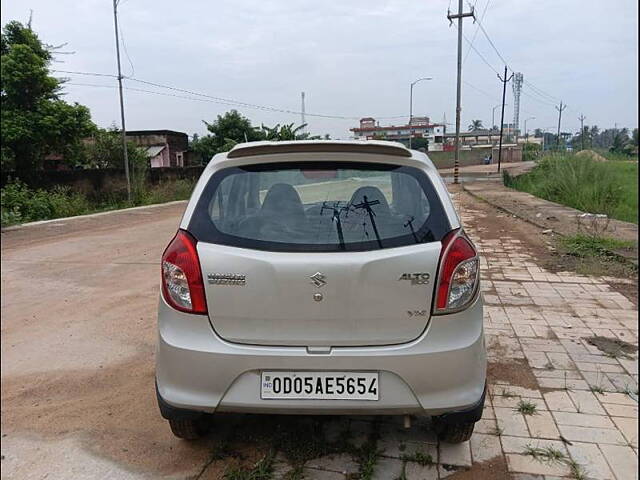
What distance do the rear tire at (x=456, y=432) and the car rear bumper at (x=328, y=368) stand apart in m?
0.34

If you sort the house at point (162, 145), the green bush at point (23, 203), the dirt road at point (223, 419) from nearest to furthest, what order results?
the green bush at point (23, 203) → the dirt road at point (223, 419) → the house at point (162, 145)

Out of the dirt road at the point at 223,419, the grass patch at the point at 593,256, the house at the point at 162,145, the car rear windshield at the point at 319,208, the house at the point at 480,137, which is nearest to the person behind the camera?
the dirt road at the point at 223,419

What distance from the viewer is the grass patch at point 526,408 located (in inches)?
117

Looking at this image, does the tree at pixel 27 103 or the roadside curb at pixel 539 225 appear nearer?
the tree at pixel 27 103

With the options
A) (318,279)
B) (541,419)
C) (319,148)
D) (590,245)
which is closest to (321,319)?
(318,279)

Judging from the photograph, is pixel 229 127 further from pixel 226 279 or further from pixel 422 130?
pixel 422 130

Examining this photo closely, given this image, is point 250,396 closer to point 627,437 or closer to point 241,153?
point 241,153

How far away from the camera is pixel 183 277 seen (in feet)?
7.29

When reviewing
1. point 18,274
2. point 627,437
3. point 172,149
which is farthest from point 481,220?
point 172,149

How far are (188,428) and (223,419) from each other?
400 mm

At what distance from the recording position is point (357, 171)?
242 centimetres

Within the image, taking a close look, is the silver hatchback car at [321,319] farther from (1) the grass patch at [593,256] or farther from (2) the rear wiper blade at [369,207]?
(1) the grass patch at [593,256]

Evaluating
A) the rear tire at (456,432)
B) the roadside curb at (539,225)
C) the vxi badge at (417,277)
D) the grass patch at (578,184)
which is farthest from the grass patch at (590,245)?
the vxi badge at (417,277)

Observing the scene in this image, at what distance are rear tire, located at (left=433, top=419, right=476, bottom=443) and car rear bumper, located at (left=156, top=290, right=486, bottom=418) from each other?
336 mm
